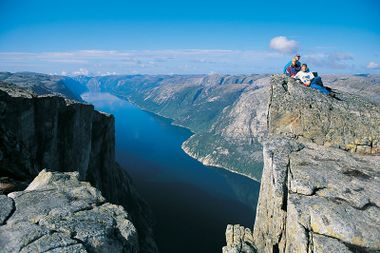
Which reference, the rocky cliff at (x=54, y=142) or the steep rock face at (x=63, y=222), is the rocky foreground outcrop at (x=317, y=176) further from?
the rocky cliff at (x=54, y=142)

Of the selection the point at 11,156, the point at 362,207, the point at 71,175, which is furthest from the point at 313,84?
the point at 11,156

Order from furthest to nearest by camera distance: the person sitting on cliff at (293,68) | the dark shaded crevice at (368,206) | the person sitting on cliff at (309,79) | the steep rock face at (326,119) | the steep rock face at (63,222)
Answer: the person sitting on cliff at (293,68) → the person sitting on cliff at (309,79) → the steep rock face at (326,119) → the dark shaded crevice at (368,206) → the steep rock face at (63,222)

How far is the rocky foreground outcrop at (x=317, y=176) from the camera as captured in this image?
1870cm

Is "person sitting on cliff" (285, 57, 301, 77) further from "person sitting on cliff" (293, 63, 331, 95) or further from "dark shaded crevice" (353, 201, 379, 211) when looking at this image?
"dark shaded crevice" (353, 201, 379, 211)

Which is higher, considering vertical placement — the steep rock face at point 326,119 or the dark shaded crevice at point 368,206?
the steep rock face at point 326,119

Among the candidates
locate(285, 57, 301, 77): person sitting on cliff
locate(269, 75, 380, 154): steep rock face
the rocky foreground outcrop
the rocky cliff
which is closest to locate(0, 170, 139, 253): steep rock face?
the rocky cliff

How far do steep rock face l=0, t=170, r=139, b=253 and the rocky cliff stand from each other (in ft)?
15.5

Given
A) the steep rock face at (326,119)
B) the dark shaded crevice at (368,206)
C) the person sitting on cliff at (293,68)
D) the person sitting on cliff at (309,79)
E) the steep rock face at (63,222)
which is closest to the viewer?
the steep rock face at (63,222)

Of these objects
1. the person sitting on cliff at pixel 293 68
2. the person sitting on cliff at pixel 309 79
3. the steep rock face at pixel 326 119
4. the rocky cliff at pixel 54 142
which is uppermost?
the person sitting on cliff at pixel 293 68

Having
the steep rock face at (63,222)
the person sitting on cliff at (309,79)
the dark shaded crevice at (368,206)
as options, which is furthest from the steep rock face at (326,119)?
the steep rock face at (63,222)

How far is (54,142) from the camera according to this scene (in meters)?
59.3

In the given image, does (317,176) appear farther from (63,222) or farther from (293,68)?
(293,68)

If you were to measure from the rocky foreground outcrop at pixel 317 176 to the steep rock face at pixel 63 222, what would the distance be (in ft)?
35.4

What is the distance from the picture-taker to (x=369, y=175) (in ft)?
77.6
